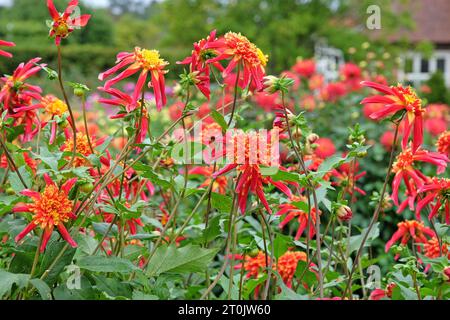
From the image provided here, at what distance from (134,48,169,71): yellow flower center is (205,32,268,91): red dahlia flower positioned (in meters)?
0.08

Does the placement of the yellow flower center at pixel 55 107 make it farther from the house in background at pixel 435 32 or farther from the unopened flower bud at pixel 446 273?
the house in background at pixel 435 32

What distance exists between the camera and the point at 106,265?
1060 mm

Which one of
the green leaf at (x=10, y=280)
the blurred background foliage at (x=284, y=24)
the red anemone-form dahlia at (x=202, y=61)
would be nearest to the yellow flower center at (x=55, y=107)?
the red anemone-form dahlia at (x=202, y=61)

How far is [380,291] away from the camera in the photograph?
4.47ft

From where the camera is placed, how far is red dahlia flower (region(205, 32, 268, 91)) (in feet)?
3.76

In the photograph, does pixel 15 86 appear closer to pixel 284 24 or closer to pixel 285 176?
pixel 285 176

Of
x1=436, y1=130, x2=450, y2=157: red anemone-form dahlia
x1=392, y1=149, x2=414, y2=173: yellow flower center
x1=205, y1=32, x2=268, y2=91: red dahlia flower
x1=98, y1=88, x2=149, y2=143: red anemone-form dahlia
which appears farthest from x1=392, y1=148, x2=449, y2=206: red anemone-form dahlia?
x1=98, y1=88, x2=149, y2=143: red anemone-form dahlia

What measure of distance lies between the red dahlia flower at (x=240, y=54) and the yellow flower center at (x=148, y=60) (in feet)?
0.28

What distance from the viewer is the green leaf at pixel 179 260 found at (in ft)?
3.72

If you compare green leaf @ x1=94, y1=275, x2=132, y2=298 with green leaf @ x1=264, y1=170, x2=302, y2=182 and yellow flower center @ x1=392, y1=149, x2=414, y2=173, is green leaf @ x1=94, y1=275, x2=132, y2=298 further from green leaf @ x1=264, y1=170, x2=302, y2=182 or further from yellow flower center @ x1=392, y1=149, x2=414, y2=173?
yellow flower center @ x1=392, y1=149, x2=414, y2=173

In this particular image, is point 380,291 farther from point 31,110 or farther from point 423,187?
point 31,110

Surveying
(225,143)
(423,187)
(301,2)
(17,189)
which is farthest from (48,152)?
(301,2)

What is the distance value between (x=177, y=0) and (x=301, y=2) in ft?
7.45

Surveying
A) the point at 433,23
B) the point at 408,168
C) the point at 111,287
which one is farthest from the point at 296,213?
the point at 433,23
